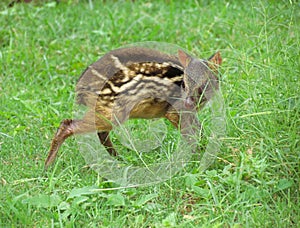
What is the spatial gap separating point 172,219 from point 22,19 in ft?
14.6

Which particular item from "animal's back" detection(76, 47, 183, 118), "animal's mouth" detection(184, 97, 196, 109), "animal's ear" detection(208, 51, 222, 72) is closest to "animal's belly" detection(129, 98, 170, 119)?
"animal's back" detection(76, 47, 183, 118)

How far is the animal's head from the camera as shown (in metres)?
5.07

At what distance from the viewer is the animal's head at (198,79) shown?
200 inches

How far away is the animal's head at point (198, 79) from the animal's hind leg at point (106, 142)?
74 centimetres

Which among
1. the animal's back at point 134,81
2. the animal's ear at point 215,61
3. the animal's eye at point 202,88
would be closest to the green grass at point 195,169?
the animal's ear at point 215,61

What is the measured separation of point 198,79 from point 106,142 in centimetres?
91

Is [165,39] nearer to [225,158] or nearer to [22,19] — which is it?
[22,19]

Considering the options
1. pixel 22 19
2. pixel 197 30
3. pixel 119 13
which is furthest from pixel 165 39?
pixel 22 19

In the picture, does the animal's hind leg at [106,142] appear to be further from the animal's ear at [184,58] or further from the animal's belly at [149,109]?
the animal's ear at [184,58]

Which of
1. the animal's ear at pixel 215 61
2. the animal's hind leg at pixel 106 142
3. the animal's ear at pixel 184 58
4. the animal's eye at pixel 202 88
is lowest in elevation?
the animal's hind leg at pixel 106 142

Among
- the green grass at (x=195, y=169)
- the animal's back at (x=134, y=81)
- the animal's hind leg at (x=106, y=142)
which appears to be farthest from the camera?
the animal's hind leg at (x=106, y=142)

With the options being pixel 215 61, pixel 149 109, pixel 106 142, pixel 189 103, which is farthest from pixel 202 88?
pixel 106 142

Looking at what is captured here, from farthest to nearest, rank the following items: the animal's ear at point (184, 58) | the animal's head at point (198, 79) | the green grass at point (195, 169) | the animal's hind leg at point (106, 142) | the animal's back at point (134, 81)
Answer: the animal's hind leg at point (106, 142)
the animal's ear at point (184, 58)
the animal's head at point (198, 79)
the animal's back at point (134, 81)
the green grass at point (195, 169)

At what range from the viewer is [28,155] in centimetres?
531
